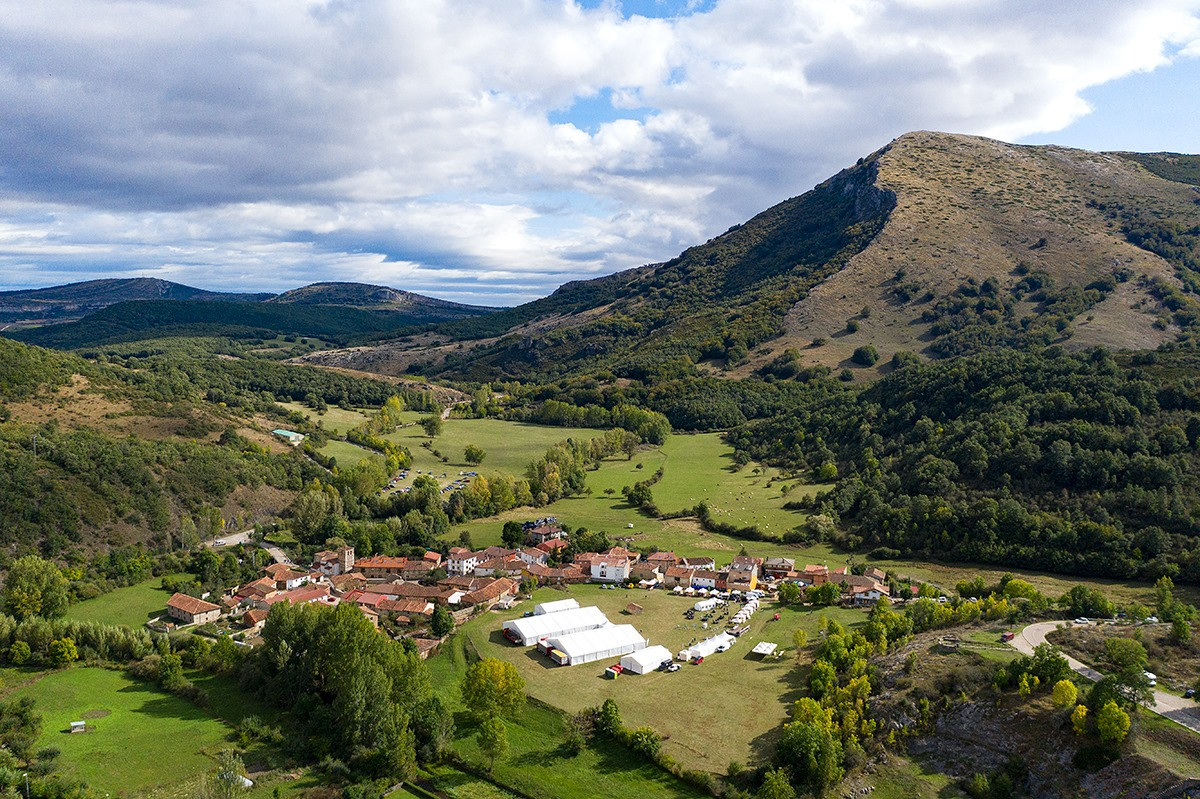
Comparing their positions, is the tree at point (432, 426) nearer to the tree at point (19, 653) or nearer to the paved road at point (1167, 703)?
the tree at point (19, 653)

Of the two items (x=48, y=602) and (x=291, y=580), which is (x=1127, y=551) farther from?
(x=48, y=602)

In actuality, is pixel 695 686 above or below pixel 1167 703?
below

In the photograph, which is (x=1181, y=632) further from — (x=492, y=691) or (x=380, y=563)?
(x=380, y=563)

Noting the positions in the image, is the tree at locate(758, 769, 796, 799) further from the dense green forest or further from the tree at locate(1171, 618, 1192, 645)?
the dense green forest

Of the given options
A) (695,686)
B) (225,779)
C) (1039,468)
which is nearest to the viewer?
(225,779)

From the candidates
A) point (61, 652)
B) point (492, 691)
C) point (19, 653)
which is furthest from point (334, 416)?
point (492, 691)

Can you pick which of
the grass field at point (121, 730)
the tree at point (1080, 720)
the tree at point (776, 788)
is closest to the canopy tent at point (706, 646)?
the tree at point (776, 788)

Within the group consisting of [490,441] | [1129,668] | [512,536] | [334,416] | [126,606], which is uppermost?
[334,416]
